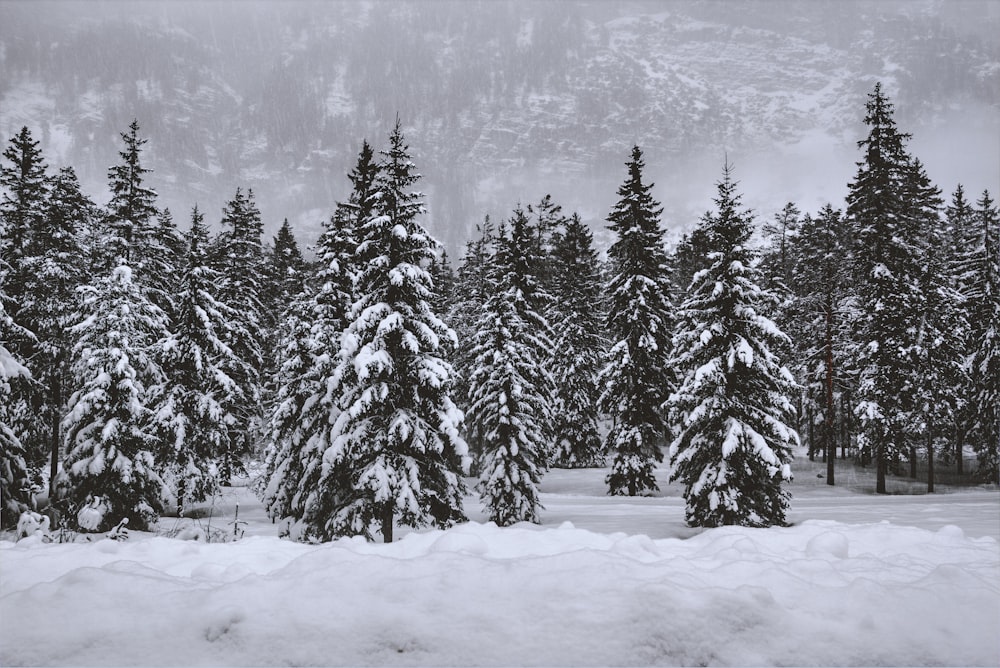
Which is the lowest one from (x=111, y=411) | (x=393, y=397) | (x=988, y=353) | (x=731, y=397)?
(x=111, y=411)

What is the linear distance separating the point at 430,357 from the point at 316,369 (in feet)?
15.0

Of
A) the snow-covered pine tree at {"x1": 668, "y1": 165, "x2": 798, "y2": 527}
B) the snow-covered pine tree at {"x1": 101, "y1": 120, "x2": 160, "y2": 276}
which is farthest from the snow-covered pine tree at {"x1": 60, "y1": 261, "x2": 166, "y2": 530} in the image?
the snow-covered pine tree at {"x1": 668, "y1": 165, "x2": 798, "y2": 527}

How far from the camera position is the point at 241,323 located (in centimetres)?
3244

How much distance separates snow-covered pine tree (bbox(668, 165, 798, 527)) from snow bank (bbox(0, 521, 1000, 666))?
14.9 m

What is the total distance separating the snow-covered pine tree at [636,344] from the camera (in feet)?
93.2

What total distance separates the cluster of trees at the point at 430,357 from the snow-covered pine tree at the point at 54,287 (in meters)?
0.11

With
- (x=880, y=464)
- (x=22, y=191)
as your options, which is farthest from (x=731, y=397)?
(x=22, y=191)

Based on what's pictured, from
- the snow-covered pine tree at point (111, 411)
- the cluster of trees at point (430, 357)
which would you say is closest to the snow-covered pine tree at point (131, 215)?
the cluster of trees at point (430, 357)

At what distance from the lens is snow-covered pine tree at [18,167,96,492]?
23.6 meters

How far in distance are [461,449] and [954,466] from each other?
1760 inches

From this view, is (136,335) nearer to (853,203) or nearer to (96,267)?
(96,267)

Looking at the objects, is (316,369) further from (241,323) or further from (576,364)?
(576,364)

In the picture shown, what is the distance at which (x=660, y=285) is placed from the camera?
1198 inches

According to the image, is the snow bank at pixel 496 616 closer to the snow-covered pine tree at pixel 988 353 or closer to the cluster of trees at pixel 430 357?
the cluster of trees at pixel 430 357
